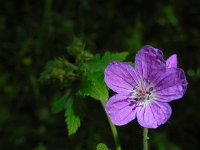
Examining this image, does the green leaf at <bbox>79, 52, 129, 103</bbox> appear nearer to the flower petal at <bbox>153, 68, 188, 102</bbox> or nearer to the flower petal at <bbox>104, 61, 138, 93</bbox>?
the flower petal at <bbox>104, 61, 138, 93</bbox>

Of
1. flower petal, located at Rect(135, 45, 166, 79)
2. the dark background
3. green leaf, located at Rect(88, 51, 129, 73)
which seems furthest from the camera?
the dark background

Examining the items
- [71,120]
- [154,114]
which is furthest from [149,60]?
[71,120]

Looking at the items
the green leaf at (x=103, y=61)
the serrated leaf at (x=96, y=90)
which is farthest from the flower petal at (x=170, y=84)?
the green leaf at (x=103, y=61)

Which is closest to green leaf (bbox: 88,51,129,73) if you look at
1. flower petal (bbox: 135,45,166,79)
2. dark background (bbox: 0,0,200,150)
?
flower petal (bbox: 135,45,166,79)

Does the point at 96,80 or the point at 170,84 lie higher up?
the point at 96,80

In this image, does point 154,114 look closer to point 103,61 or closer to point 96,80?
point 96,80

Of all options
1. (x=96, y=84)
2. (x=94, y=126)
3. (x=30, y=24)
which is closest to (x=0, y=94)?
(x=30, y=24)
